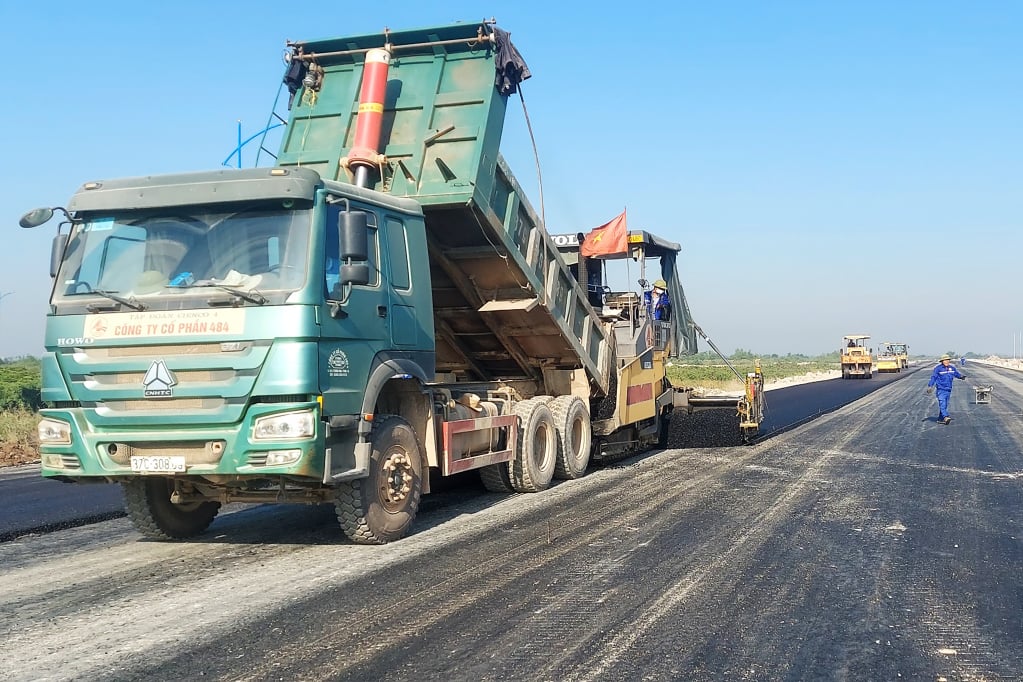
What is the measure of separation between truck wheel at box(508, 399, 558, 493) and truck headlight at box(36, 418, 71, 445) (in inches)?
171

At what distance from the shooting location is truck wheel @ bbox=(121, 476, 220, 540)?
7191 mm

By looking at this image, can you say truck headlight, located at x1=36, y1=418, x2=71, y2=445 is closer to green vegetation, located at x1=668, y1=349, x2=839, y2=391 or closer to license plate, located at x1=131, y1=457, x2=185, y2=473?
license plate, located at x1=131, y1=457, x2=185, y2=473

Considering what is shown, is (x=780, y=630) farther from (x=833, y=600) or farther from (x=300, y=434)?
(x=300, y=434)

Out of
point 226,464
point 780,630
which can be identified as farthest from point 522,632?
point 226,464

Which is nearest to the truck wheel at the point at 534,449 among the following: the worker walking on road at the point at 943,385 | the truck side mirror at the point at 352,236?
the truck side mirror at the point at 352,236

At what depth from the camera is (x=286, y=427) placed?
19.9ft

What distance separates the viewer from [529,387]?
36.2ft

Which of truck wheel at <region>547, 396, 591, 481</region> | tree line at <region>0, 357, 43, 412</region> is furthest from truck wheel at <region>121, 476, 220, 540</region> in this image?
tree line at <region>0, 357, 43, 412</region>

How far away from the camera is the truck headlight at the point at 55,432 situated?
6.50 m

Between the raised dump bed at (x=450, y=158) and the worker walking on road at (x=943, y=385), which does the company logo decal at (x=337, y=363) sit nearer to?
the raised dump bed at (x=450, y=158)

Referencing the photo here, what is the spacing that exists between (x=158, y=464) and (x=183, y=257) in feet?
4.72

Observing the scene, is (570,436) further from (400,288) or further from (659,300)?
(400,288)

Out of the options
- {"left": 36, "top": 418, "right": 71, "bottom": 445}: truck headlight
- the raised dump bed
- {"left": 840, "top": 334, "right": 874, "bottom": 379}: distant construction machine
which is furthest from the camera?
{"left": 840, "top": 334, "right": 874, "bottom": 379}: distant construction machine

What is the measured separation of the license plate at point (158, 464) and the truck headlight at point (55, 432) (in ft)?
1.74
